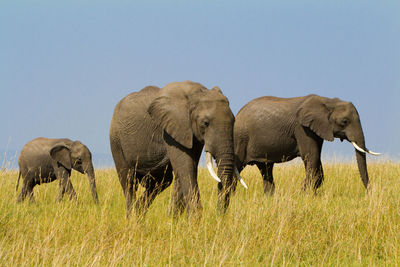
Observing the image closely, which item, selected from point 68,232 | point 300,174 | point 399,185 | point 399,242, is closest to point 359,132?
point 399,185

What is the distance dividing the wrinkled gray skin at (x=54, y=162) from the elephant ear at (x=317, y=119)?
5249 millimetres

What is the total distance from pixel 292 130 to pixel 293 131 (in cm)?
4

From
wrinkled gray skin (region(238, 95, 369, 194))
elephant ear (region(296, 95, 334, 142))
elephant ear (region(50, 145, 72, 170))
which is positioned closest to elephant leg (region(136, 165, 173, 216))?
wrinkled gray skin (region(238, 95, 369, 194))

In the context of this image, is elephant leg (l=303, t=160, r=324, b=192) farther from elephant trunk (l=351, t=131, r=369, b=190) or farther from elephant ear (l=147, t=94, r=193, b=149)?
elephant ear (l=147, t=94, r=193, b=149)

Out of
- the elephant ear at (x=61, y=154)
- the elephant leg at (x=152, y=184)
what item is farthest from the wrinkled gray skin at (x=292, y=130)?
the elephant ear at (x=61, y=154)

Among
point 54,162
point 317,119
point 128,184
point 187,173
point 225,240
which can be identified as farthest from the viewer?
point 54,162

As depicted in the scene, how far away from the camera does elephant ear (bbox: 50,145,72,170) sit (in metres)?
12.6

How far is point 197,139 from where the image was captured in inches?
254

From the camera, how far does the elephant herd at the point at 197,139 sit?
20.5 ft

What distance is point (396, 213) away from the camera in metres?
6.75

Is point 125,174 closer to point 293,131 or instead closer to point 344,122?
point 293,131

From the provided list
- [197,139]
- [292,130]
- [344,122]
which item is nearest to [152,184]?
[197,139]

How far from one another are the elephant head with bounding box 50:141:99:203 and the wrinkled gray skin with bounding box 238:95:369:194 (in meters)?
4.00

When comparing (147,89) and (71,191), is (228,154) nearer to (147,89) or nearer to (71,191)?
(147,89)
